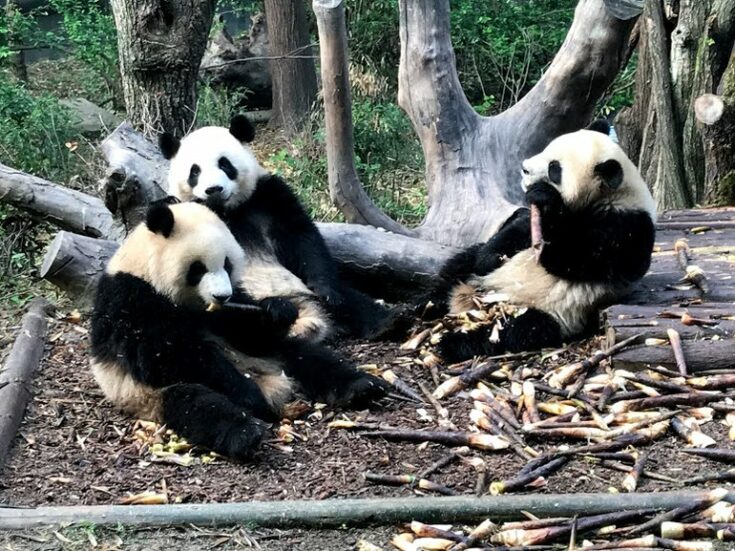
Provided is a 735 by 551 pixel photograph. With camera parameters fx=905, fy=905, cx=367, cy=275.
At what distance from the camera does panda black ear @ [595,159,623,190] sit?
203 inches

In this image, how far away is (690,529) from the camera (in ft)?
11.2

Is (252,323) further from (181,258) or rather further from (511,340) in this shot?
(511,340)

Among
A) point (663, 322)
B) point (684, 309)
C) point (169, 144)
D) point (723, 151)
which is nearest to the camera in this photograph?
point (663, 322)

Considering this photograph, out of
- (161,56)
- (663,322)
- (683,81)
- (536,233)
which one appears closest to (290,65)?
(161,56)

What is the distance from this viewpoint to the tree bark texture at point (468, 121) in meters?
6.75

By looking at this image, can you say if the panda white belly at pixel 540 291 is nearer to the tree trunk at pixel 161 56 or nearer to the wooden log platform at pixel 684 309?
the wooden log platform at pixel 684 309

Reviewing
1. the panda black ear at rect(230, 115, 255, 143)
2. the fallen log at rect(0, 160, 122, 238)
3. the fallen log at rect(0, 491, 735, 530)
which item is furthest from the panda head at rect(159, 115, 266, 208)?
the fallen log at rect(0, 491, 735, 530)

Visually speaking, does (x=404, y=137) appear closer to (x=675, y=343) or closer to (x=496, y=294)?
(x=496, y=294)

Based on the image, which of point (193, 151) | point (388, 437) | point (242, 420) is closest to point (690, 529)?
point (388, 437)

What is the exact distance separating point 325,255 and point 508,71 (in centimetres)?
722

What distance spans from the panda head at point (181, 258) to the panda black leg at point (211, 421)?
464 mm

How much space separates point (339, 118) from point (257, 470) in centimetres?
320

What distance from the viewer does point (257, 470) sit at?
4.10 m

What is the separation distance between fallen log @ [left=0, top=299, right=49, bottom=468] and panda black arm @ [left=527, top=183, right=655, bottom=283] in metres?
3.07
